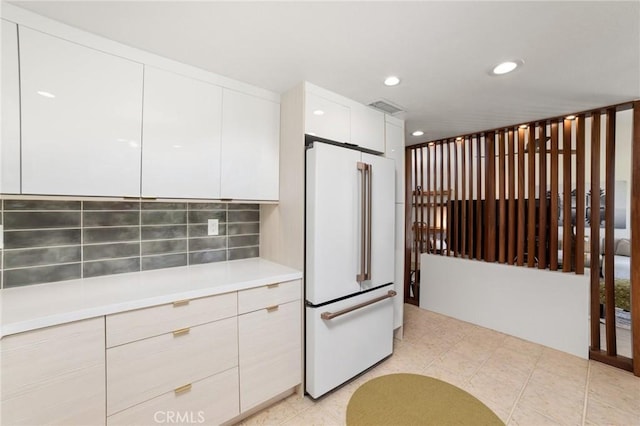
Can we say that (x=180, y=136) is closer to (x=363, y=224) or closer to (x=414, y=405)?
(x=363, y=224)

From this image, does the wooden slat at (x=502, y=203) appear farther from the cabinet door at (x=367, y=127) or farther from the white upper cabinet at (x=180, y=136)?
the white upper cabinet at (x=180, y=136)

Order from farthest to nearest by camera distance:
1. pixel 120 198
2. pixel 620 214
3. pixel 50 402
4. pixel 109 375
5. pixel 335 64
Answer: pixel 620 214 < pixel 335 64 < pixel 120 198 < pixel 109 375 < pixel 50 402

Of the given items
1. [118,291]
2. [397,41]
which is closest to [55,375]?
[118,291]

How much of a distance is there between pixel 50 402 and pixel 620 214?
23.5 feet

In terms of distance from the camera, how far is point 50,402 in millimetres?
1213

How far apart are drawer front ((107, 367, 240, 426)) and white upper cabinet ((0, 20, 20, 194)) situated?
1.27 metres

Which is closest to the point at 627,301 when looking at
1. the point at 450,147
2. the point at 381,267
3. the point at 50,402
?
the point at 450,147

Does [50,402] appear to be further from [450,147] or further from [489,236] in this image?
[450,147]

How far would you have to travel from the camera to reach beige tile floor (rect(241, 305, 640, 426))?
6.21 feet

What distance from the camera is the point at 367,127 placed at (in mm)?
2518

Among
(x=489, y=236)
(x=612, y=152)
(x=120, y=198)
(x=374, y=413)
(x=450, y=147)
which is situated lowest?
(x=374, y=413)

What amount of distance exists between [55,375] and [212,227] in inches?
50.8

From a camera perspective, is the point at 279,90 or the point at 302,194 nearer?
the point at 302,194

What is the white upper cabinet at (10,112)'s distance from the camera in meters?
1.31
